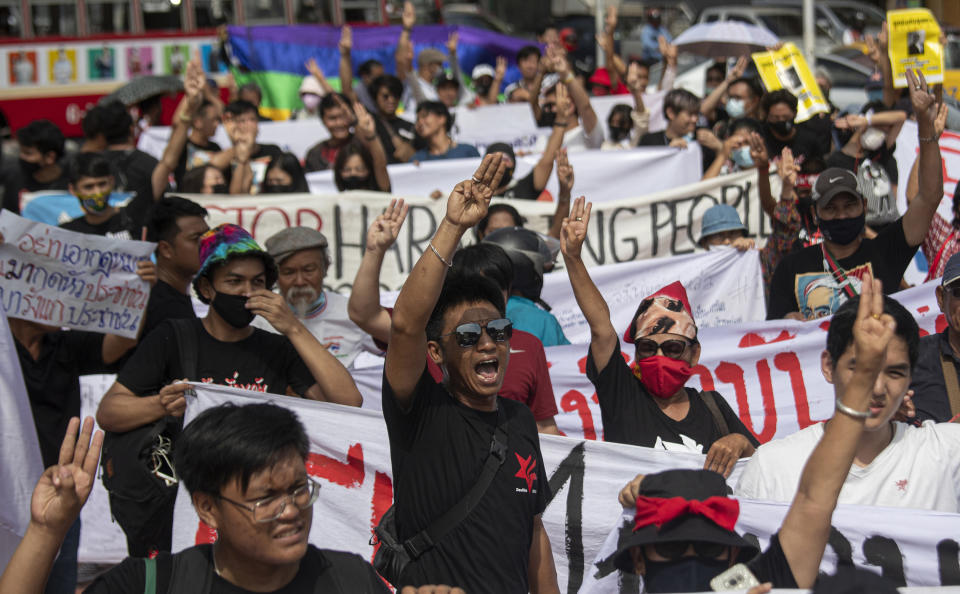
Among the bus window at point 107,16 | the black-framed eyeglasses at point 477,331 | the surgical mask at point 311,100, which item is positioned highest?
the bus window at point 107,16

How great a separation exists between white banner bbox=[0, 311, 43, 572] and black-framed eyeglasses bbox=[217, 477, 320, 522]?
5.61 ft

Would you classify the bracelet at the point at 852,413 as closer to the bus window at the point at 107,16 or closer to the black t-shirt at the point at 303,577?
the black t-shirt at the point at 303,577

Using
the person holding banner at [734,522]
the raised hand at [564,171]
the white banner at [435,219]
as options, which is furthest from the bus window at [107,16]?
the person holding banner at [734,522]

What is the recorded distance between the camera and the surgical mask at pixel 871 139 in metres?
7.18

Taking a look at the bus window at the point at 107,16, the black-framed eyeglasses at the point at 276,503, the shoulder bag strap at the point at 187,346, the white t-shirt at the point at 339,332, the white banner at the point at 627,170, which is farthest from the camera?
the bus window at the point at 107,16

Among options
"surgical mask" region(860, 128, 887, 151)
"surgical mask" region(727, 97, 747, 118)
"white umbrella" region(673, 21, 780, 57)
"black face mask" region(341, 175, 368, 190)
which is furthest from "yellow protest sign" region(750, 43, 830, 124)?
"white umbrella" region(673, 21, 780, 57)

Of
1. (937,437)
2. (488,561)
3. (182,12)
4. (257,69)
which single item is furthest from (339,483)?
(182,12)

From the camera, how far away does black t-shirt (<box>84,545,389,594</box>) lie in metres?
2.45

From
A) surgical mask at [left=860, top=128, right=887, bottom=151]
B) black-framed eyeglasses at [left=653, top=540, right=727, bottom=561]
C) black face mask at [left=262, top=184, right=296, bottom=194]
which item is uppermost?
surgical mask at [left=860, top=128, right=887, bottom=151]

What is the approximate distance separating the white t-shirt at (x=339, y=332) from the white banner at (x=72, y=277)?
2.17 ft

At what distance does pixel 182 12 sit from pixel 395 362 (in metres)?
17.0

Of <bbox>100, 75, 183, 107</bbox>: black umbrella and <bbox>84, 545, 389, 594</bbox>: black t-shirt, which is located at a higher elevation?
<bbox>100, 75, 183, 107</bbox>: black umbrella

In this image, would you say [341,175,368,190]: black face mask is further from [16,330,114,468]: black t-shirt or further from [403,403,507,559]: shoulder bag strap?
[403,403,507,559]: shoulder bag strap

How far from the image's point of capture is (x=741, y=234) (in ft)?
24.2
